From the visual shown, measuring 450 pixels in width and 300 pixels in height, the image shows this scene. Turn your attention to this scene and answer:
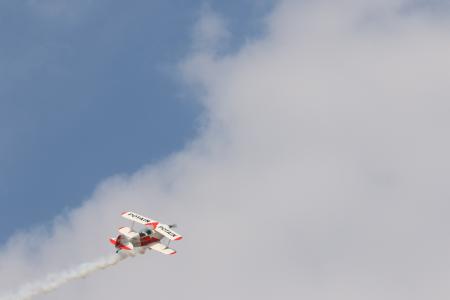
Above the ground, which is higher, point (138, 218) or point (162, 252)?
point (138, 218)

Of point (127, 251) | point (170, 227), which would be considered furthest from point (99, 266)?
point (170, 227)

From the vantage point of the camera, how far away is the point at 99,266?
564 ft

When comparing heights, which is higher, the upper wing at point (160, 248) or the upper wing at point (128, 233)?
the upper wing at point (128, 233)

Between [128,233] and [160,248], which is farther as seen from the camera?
[128,233]

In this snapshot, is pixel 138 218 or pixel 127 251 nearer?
pixel 127 251

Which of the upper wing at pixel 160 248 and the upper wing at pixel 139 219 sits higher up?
the upper wing at pixel 139 219

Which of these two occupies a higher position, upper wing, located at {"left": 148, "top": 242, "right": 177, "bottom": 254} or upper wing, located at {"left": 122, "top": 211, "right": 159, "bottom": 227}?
upper wing, located at {"left": 122, "top": 211, "right": 159, "bottom": 227}

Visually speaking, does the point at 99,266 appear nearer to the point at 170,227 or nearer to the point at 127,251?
the point at 127,251

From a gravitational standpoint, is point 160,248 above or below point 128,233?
below

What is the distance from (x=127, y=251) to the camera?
17325cm

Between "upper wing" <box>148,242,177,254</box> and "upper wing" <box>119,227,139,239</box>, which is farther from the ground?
"upper wing" <box>119,227,139,239</box>

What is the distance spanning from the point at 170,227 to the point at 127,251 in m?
11.3

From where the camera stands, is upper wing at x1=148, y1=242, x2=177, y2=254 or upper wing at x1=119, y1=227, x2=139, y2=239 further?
upper wing at x1=119, y1=227, x2=139, y2=239

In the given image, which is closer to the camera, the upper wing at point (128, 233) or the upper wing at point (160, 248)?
the upper wing at point (160, 248)
